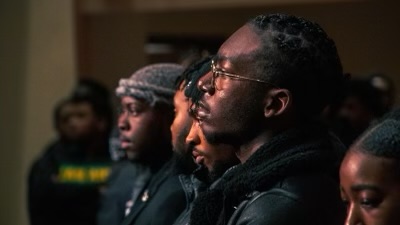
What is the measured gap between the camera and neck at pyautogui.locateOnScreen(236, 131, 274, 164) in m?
2.31

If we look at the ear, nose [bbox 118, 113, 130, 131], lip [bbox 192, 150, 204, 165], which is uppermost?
the ear

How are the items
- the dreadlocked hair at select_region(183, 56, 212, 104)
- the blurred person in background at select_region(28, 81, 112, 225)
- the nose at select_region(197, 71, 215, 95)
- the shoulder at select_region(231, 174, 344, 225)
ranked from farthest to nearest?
1. the blurred person in background at select_region(28, 81, 112, 225)
2. the dreadlocked hair at select_region(183, 56, 212, 104)
3. the nose at select_region(197, 71, 215, 95)
4. the shoulder at select_region(231, 174, 344, 225)

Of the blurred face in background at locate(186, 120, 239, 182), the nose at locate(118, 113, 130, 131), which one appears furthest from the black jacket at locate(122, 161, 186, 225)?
the blurred face in background at locate(186, 120, 239, 182)

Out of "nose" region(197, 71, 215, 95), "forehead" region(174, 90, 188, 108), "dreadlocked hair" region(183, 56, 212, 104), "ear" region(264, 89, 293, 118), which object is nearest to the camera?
"ear" region(264, 89, 293, 118)

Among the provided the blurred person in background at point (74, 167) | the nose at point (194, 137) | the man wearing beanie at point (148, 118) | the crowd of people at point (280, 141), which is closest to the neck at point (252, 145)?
the crowd of people at point (280, 141)

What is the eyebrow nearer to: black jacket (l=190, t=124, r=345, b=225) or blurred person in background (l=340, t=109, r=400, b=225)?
blurred person in background (l=340, t=109, r=400, b=225)

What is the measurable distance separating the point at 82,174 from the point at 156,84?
2.27 meters

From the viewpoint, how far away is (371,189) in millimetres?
1998

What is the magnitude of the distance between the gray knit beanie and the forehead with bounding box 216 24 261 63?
1.27m

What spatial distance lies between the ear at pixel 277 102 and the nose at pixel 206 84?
175mm

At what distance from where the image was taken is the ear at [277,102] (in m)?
2.28

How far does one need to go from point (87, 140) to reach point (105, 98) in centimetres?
36

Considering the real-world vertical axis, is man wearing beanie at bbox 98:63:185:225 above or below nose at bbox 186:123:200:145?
below

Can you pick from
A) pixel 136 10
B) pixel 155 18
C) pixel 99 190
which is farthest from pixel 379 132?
pixel 155 18
